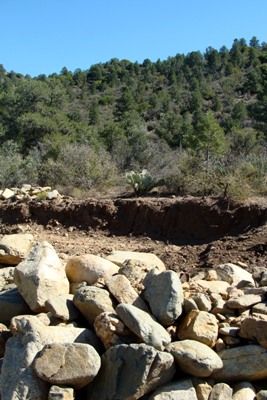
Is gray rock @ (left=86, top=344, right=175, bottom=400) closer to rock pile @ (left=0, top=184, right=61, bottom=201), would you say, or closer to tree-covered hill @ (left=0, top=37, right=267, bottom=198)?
tree-covered hill @ (left=0, top=37, right=267, bottom=198)

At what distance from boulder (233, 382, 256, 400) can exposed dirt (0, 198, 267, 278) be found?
11.0ft

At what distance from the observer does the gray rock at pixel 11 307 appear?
5.55m

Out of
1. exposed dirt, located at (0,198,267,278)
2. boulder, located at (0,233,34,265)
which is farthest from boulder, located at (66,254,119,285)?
exposed dirt, located at (0,198,267,278)

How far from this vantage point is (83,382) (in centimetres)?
440

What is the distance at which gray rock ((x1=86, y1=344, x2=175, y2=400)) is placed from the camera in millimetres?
4332

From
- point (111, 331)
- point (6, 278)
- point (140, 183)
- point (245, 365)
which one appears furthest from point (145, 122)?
point (245, 365)

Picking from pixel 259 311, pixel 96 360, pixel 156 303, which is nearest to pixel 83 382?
pixel 96 360

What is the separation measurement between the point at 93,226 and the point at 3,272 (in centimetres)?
466

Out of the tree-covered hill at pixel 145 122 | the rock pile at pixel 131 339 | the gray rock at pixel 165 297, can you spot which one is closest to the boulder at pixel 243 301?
the rock pile at pixel 131 339

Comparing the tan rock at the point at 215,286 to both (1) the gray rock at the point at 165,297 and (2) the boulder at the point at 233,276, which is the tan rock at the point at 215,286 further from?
(1) the gray rock at the point at 165,297

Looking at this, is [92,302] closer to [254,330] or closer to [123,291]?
[123,291]

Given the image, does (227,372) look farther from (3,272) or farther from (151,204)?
(151,204)

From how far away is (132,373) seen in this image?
4.38m

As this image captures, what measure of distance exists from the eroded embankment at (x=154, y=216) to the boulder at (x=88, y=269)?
4412mm
